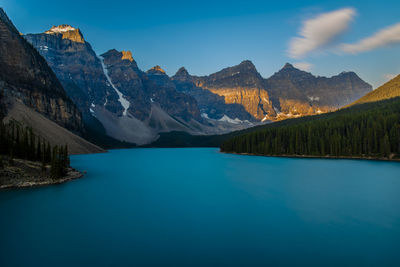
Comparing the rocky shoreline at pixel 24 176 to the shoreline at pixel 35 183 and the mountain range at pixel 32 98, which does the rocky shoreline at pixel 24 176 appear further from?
the mountain range at pixel 32 98

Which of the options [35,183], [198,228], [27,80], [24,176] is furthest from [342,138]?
[27,80]

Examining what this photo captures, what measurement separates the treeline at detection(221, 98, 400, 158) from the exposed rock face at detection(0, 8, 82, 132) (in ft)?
234

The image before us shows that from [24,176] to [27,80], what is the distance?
80.4 metres

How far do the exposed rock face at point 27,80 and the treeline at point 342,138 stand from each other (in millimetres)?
71230

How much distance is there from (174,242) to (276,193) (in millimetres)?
14151

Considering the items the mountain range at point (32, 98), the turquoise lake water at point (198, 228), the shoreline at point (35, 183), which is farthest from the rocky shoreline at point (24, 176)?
the mountain range at point (32, 98)

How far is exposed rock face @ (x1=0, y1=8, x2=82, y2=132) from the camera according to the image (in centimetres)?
7975

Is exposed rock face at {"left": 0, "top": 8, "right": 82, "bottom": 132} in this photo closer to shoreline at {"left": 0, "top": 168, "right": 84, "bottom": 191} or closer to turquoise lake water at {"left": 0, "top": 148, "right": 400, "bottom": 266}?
shoreline at {"left": 0, "top": 168, "right": 84, "bottom": 191}

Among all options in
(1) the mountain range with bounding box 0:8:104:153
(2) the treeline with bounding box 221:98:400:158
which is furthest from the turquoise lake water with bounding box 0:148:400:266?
(1) the mountain range with bounding box 0:8:104:153

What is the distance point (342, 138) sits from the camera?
68250 mm

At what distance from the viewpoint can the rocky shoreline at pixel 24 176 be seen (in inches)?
888

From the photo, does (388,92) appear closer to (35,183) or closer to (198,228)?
(198,228)

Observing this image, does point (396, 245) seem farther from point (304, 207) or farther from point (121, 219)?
point (121, 219)

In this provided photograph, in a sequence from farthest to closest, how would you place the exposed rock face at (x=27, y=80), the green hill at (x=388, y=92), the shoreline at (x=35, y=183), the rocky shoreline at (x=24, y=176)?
the green hill at (x=388, y=92)
the exposed rock face at (x=27, y=80)
the rocky shoreline at (x=24, y=176)
the shoreline at (x=35, y=183)
